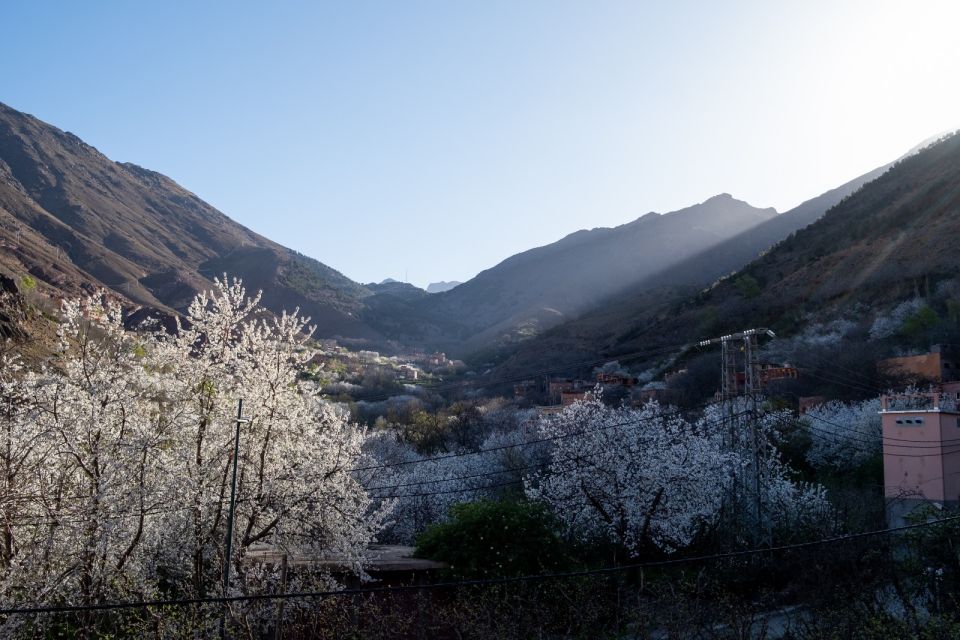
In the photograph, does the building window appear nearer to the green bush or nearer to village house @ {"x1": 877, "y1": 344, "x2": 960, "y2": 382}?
village house @ {"x1": 877, "y1": 344, "x2": 960, "y2": 382}

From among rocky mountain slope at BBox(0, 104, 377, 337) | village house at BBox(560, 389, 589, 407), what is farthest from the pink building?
rocky mountain slope at BBox(0, 104, 377, 337)

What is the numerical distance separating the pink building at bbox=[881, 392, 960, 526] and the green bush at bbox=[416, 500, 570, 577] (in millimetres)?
10812

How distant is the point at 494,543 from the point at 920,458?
1373 centimetres

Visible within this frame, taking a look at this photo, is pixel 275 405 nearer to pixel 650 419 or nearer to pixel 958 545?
pixel 958 545

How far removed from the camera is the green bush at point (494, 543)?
1803cm

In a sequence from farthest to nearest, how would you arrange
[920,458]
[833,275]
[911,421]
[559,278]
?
[559,278]
[833,275]
[911,421]
[920,458]

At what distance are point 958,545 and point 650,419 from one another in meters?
12.0

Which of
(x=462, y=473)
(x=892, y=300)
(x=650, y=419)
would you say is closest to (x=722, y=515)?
(x=650, y=419)

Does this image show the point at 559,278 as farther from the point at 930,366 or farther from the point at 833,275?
the point at 930,366

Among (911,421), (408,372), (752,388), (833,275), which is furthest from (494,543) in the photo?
(408,372)

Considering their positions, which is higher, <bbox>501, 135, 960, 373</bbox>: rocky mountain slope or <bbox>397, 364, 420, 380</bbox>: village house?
<bbox>501, 135, 960, 373</bbox>: rocky mountain slope

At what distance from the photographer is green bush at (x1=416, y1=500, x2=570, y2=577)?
59.2 ft

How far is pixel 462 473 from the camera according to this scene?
114 feet

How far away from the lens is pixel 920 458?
23.1m
